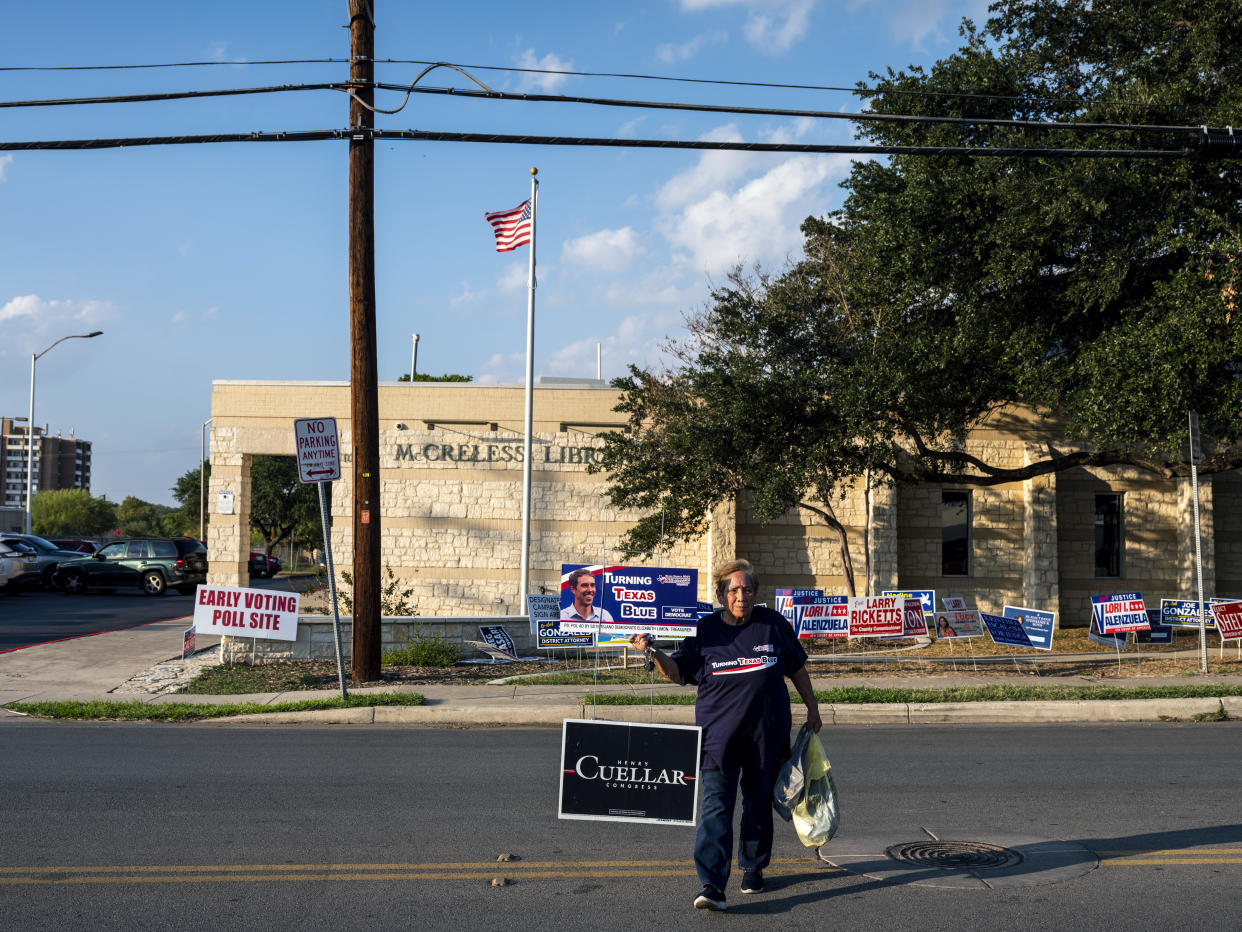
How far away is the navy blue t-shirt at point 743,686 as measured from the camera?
216 inches

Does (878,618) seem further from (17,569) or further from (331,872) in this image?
(17,569)

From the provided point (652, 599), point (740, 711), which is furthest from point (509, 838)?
point (652, 599)

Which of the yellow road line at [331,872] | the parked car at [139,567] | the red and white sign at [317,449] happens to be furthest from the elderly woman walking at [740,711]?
the parked car at [139,567]

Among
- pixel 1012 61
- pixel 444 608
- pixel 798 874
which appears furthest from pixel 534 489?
pixel 798 874

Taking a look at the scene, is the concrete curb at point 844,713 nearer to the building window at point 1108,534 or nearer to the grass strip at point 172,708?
the grass strip at point 172,708

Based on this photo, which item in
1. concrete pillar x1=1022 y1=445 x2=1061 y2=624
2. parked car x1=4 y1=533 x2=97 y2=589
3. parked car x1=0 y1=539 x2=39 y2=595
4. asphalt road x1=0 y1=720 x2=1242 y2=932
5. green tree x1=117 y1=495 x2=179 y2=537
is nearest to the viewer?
asphalt road x1=0 y1=720 x2=1242 y2=932

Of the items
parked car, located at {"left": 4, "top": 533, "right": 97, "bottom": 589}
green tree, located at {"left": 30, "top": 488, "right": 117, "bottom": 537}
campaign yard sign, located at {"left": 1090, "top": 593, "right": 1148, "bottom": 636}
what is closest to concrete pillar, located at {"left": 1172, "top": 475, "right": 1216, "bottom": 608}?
campaign yard sign, located at {"left": 1090, "top": 593, "right": 1148, "bottom": 636}

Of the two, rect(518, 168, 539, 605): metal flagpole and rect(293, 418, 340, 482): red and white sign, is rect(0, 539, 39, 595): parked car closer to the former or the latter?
rect(518, 168, 539, 605): metal flagpole

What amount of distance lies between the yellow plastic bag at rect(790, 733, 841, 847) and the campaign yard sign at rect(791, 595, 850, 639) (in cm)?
1064

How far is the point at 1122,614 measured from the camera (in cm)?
1644

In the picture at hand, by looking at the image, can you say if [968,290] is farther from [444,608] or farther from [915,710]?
[444,608]

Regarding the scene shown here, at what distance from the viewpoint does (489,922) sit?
5215 mm

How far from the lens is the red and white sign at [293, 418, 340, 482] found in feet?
40.7

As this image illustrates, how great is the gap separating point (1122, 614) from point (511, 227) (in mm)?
13432
